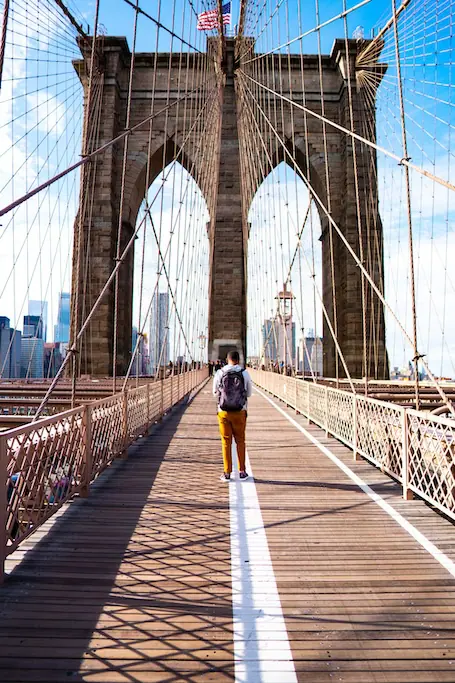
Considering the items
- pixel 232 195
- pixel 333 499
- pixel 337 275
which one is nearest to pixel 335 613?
pixel 333 499

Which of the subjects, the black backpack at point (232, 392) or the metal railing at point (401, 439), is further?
the black backpack at point (232, 392)

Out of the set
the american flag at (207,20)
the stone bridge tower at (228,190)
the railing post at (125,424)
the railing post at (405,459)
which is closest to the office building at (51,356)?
the stone bridge tower at (228,190)

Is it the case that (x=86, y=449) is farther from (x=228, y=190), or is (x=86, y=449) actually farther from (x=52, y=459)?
(x=228, y=190)

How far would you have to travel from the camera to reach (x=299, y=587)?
2434 millimetres

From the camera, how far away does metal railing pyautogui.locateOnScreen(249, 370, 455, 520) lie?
339cm

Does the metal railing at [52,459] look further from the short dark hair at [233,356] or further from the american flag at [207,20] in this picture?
the american flag at [207,20]

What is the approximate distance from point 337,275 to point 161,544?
23.2m

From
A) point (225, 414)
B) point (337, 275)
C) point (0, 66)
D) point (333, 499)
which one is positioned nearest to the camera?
point (0, 66)

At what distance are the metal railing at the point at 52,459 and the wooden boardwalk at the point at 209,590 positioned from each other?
172mm

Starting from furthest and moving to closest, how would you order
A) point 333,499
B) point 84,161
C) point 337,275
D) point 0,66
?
point 337,275 → point 84,161 → point 333,499 → point 0,66

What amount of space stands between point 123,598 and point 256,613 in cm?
62

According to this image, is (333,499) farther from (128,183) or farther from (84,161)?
(128,183)

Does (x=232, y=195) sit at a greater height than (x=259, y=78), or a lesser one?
lesser

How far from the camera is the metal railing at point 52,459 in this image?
8.59ft
